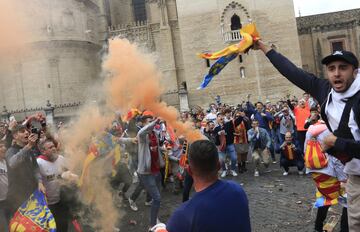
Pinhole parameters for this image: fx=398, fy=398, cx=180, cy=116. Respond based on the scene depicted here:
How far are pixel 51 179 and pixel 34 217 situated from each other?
2.33ft

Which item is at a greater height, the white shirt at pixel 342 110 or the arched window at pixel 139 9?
the arched window at pixel 139 9

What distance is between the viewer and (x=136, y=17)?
1695 inches

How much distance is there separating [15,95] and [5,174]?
31720mm

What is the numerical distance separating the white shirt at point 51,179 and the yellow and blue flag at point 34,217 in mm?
299

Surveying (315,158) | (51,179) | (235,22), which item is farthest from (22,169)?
(235,22)

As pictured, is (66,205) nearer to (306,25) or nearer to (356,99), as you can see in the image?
(356,99)

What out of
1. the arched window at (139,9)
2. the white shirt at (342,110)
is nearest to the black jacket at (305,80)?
the white shirt at (342,110)

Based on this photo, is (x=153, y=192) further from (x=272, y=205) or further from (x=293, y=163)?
(x=293, y=163)

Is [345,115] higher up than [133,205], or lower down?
higher up

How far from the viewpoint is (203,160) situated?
2.61 metres

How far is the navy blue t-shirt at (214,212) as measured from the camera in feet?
7.89

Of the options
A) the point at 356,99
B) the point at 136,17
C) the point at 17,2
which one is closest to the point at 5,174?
the point at 356,99

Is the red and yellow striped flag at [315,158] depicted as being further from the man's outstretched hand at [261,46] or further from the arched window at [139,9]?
the arched window at [139,9]

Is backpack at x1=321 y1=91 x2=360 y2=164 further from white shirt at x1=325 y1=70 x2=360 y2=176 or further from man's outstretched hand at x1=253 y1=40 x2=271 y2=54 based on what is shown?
man's outstretched hand at x1=253 y1=40 x2=271 y2=54
